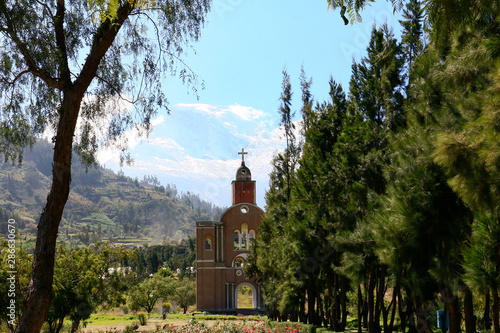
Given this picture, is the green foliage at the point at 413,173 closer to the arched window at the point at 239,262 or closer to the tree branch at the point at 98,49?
the tree branch at the point at 98,49

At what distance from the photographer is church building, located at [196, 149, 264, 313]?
43719 millimetres

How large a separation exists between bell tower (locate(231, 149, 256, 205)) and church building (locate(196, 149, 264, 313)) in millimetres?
1193

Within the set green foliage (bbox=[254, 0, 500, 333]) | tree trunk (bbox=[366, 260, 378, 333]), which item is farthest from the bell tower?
tree trunk (bbox=[366, 260, 378, 333])

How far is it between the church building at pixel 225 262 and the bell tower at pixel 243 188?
1.19m

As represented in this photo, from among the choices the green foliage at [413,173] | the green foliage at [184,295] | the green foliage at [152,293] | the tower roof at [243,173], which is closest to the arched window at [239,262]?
the green foliage at [152,293]

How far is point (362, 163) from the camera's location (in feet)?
43.7

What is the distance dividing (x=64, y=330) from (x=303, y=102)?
18231 millimetres

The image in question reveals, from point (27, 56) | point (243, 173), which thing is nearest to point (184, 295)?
point (243, 173)

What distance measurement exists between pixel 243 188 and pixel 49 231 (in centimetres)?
4165

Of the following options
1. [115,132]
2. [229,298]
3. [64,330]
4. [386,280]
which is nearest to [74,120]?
[115,132]

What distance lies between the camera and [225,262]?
1772 inches

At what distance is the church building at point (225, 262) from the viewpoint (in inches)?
1721

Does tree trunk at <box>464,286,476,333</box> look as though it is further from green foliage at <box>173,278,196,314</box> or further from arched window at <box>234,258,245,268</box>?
green foliage at <box>173,278,196,314</box>

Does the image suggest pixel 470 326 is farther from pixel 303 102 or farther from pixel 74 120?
pixel 303 102
